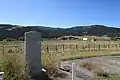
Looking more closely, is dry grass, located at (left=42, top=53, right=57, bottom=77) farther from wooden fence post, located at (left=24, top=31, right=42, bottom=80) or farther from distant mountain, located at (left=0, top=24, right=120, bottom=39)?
distant mountain, located at (left=0, top=24, right=120, bottom=39)

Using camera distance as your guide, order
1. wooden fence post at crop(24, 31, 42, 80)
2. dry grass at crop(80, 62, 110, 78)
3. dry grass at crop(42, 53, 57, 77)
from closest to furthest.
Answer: wooden fence post at crop(24, 31, 42, 80)
dry grass at crop(42, 53, 57, 77)
dry grass at crop(80, 62, 110, 78)

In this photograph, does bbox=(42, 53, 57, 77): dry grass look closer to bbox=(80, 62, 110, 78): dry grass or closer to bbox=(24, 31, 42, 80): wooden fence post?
bbox=(24, 31, 42, 80): wooden fence post

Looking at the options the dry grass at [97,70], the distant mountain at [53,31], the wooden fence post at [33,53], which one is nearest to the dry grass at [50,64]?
the wooden fence post at [33,53]

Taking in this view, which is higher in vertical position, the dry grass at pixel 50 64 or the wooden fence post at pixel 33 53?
the wooden fence post at pixel 33 53

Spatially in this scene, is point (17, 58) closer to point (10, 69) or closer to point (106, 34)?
point (10, 69)

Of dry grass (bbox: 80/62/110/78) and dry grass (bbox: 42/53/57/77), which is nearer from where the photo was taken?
dry grass (bbox: 42/53/57/77)

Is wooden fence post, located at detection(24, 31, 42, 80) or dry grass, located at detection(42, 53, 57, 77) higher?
wooden fence post, located at detection(24, 31, 42, 80)

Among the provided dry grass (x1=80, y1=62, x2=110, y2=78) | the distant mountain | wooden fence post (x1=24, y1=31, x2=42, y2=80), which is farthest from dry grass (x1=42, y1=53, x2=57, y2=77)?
the distant mountain

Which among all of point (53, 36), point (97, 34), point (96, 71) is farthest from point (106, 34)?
point (96, 71)

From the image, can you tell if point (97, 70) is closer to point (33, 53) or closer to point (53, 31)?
point (33, 53)

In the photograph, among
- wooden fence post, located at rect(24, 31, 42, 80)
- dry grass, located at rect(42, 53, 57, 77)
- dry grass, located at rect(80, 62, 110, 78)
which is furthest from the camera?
dry grass, located at rect(80, 62, 110, 78)

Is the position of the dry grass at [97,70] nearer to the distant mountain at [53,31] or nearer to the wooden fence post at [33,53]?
the wooden fence post at [33,53]

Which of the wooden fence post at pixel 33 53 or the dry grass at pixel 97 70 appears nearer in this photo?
the wooden fence post at pixel 33 53

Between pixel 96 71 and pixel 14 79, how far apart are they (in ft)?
23.1
